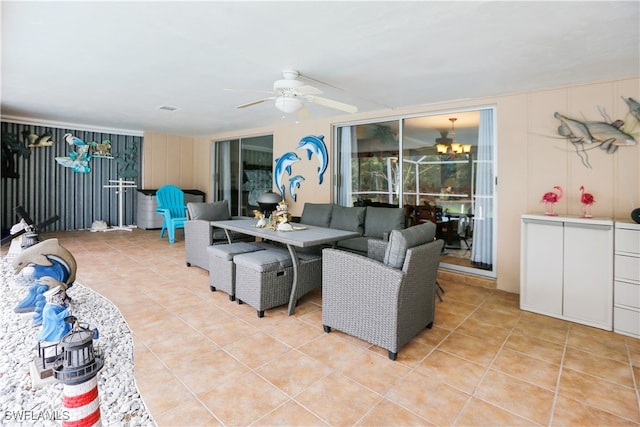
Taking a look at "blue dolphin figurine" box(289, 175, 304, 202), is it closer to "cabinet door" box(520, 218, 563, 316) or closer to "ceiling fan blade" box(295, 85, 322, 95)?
"ceiling fan blade" box(295, 85, 322, 95)

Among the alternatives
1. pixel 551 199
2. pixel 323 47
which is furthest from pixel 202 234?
pixel 551 199

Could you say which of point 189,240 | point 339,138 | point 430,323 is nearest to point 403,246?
point 430,323

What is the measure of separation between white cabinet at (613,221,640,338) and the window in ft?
4.36

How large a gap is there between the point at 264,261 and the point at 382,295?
3.92ft

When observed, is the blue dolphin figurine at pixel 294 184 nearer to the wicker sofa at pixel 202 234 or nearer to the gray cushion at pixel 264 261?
the wicker sofa at pixel 202 234

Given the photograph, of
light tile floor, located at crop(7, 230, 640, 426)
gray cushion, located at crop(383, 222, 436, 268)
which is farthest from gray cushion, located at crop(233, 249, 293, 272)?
gray cushion, located at crop(383, 222, 436, 268)

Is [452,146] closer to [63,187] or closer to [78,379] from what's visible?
[78,379]

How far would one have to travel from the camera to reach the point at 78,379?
114 centimetres

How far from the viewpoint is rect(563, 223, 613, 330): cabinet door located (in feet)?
9.59

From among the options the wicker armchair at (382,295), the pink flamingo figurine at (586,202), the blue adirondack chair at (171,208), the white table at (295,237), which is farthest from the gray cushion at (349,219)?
the blue adirondack chair at (171,208)

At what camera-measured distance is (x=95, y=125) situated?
702 centimetres

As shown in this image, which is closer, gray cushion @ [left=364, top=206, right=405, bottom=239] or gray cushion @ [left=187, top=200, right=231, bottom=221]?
gray cushion @ [left=364, top=206, right=405, bottom=239]

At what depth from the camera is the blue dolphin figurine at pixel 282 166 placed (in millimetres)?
6266

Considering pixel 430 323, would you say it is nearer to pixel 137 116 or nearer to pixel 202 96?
pixel 202 96
